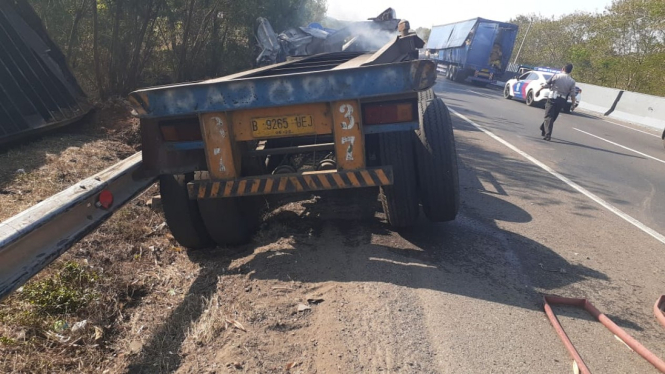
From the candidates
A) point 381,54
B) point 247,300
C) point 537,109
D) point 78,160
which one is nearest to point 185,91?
point 247,300

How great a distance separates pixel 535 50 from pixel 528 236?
44.4 m


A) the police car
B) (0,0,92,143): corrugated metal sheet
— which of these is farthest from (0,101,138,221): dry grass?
the police car

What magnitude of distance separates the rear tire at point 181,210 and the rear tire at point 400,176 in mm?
1713

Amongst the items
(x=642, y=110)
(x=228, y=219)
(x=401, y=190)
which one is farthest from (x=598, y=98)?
(x=228, y=219)

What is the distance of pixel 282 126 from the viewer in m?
3.69

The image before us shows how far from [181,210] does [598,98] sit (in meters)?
21.6

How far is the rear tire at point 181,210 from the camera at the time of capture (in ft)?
13.5

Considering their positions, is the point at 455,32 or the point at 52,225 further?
the point at 455,32

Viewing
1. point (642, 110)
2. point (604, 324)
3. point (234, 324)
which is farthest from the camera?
point (642, 110)

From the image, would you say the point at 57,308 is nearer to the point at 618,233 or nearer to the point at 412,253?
the point at 412,253

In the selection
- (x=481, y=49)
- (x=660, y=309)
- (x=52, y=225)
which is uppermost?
(x=52, y=225)

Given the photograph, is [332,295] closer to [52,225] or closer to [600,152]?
[52,225]

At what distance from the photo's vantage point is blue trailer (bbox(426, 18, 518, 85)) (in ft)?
86.4

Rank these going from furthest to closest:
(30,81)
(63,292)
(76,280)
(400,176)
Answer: (30,81) → (400,176) → (76,280) → (63,292)
